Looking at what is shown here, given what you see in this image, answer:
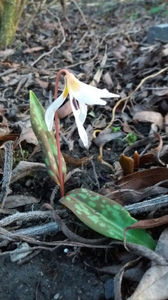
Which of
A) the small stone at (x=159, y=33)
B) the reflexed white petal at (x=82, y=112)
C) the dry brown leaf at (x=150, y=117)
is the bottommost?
the dry brown leaf at (x=150, y=117)

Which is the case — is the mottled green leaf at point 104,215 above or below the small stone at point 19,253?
above

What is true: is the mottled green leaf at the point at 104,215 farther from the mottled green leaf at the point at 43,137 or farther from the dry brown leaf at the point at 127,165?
the dry brown leaf at the point at 127,165

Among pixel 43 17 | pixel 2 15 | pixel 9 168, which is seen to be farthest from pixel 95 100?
pixel 43 17

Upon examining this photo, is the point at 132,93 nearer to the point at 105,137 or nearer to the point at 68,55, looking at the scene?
the point at 105,137

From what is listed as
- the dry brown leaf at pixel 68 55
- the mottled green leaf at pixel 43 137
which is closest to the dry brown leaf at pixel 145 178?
the mottled green leaf at pixel 43 137

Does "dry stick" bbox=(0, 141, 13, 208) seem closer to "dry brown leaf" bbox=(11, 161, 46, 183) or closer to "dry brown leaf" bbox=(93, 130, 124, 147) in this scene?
"dry brown leaf" bbox=(11, 161, 46, 183)

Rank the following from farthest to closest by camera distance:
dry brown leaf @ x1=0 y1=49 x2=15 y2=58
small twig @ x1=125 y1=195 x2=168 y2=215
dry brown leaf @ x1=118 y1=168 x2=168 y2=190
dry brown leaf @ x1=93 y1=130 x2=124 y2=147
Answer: dry brown leaf @ x1=0 y1=49 x2=15 y2=58, dry brown leaf @ x1=93 y1=130 x2=124 y2=147, dry brown leaf @ x1=118 y1=168 x2=168 y2=190, small twig @ x1=125 y1=195 x2=168 y2=215

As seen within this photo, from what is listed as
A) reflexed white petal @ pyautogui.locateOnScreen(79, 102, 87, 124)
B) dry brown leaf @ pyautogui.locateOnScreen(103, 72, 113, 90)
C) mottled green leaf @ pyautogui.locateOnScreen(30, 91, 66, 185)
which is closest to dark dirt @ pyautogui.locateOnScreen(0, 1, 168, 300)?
dry brown leaf @ pyautogui.locateOnScreen(103, 72, 113, 90)
